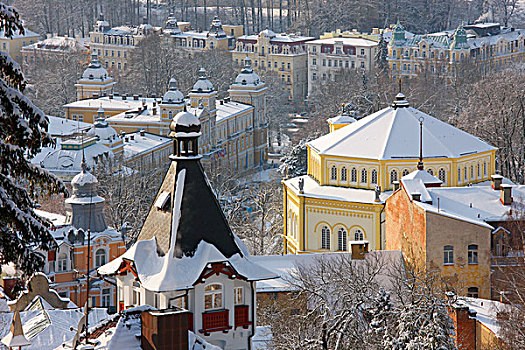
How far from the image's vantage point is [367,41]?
127062mm

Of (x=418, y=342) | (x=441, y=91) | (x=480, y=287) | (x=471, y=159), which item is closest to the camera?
(x=418, y=342)

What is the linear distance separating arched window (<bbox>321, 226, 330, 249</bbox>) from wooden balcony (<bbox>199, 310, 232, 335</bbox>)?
30.9 m

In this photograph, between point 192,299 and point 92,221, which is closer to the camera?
point 192,299

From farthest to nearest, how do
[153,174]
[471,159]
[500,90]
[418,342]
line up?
[500,90] < [153,174] < [471,159] < [418,342]

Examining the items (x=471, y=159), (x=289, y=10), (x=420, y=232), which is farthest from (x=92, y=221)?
(x=289, y=10)

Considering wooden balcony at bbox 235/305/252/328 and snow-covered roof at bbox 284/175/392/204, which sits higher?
wooden balcony at bbox 235/305/252/328

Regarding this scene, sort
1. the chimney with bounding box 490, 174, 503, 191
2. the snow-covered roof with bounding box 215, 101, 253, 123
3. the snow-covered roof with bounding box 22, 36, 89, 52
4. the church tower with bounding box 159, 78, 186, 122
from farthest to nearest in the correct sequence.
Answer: the snow-covered roof with bounding box 22, 36, 89, 52 → the snow-covered roof with bounding box 215, 101, 253, 123 → the church tower with bounding box 159, 78, 186, 122 → the chimney with bounding box 490, 174, 503, 191

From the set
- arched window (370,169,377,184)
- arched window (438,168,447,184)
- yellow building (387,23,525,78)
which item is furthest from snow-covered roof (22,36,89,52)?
arched window (438,168,447,184)

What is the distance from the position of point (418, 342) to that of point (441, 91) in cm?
7779

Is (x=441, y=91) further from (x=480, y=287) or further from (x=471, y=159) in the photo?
(x=480, y=287)

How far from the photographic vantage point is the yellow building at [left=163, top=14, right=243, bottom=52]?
134750mm

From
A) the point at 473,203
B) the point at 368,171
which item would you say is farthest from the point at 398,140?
the point at 473,203

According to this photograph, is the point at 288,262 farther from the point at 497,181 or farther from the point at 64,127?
the point at 64,127

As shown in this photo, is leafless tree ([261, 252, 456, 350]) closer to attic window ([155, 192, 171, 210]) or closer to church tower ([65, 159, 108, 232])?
attic window ([155, 192, 171, 210])
